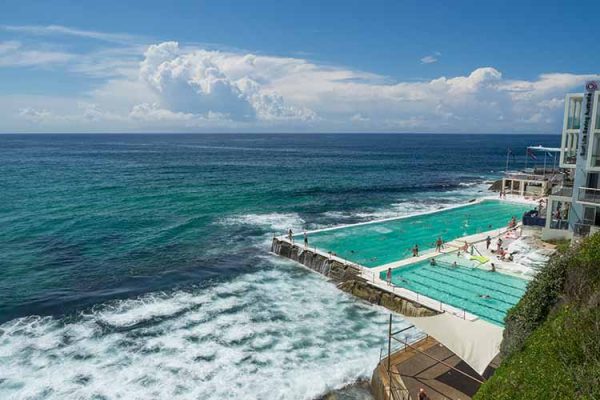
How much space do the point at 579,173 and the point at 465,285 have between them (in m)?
11.4

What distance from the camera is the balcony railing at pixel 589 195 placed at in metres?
27.7

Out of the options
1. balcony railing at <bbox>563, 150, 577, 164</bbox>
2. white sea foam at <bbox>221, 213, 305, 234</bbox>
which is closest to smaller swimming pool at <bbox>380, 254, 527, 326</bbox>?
balcony railing at <bbox>563, 150, 577, 164</bbox>

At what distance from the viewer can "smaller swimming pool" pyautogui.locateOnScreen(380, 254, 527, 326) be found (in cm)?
2420

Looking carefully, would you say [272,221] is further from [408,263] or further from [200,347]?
[200,347]

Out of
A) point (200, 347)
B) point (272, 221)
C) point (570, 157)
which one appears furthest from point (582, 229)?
point (272, 221)

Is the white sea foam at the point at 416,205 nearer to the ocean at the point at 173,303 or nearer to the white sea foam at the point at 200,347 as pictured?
the ocean at the point at 173,303

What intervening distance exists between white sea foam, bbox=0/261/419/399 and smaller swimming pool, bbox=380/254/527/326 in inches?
147

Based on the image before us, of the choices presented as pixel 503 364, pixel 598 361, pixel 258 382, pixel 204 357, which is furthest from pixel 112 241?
pixel 598 361

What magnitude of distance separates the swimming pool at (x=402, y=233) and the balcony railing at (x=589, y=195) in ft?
36.6

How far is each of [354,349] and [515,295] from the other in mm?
11255

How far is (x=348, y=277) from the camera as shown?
94.3 feet

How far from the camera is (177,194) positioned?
6238 cm

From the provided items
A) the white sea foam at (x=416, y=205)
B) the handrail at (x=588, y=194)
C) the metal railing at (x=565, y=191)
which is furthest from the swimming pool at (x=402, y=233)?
the handrail at (x=588, y=194)

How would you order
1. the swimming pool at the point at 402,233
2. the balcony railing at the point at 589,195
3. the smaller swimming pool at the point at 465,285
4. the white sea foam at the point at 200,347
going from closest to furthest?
the white sea foam at the point at 200,347, the smaller swimming pool at the point at 465,285, the balcony railing at the point at 589,195, the swimming pool at the point at 402,233
